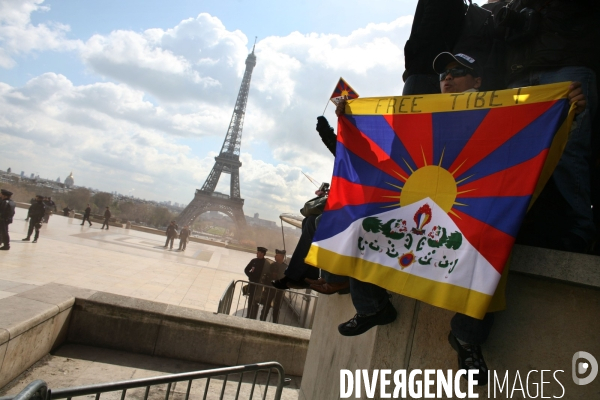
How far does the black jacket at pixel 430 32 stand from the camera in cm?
286

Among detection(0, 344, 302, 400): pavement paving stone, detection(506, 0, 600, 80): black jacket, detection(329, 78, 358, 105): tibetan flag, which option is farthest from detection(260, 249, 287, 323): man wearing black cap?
detection(506, 0, 600, 80): black jacket

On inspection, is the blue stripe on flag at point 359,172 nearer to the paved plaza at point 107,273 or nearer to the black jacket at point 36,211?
the paved plaza at point 107,273

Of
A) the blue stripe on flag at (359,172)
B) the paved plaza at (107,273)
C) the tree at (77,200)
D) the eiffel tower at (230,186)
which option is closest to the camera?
the blue stripe on flag at (359,172)

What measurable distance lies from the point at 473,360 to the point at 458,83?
168cm

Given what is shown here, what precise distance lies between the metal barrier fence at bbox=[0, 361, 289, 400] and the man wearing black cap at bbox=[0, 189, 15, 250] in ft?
29.5

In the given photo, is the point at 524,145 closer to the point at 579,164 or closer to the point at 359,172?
the point at 579,164

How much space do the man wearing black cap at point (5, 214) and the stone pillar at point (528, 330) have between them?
461 inches

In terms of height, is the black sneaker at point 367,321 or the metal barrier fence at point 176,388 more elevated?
the black sneaker at point 367,321

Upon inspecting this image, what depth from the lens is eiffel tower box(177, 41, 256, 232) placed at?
5409 centimetres

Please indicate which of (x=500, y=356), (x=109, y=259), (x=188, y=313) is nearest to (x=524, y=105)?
(x=500, y=356)

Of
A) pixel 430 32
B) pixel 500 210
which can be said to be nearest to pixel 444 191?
pixel 500 210

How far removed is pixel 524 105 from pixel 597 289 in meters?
0.95

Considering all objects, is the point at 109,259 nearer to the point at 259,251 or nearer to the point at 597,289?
the point at 259,251

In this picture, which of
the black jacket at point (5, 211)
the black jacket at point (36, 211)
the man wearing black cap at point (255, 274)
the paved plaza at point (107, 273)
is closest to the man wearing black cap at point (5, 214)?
the black jacket at point (5, 211)
